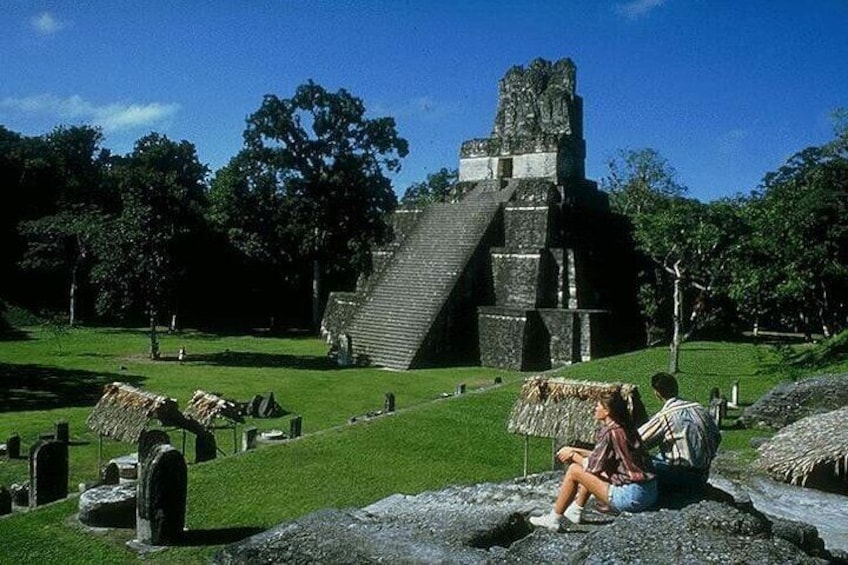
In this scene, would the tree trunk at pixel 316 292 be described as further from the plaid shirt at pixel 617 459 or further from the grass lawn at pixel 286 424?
the plaid shirt at pixel 617 459

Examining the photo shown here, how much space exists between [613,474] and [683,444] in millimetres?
795

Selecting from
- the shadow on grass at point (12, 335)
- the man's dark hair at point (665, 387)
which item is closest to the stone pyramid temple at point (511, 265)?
the shadow on grass at point (12, 335)

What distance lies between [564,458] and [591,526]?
1.96ft

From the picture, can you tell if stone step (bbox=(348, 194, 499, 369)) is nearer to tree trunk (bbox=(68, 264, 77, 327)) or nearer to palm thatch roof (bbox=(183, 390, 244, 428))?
palm thatch roof (bbox=(183, 390, 244, 428))

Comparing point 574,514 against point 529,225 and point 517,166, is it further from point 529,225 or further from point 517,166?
point 517,166

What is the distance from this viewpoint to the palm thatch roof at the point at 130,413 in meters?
10.7

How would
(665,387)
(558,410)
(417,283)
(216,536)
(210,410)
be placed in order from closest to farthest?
(665,387) < (216,536) < (558,410) < (210,410) < (417,283)

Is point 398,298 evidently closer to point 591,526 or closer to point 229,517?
point 229,517

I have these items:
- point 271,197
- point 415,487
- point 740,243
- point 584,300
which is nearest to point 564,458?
point 415,487

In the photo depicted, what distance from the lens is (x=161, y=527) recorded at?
7.96m

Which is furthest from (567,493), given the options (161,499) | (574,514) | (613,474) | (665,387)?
(161,499)

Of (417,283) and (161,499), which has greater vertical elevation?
(417,283)

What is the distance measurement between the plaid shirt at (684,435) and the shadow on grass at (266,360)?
53.6 feet

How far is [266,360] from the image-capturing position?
23.8 meters
